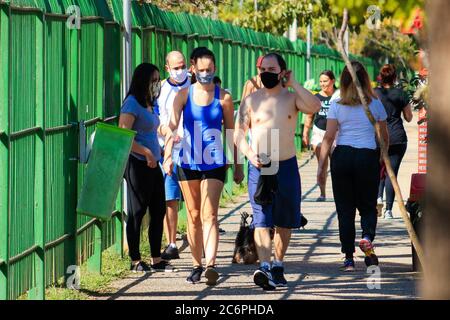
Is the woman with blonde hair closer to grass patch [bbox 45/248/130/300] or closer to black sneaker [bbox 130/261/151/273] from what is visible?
black sneaker [bbox 130/261/151/273]

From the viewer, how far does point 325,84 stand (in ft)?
56.9

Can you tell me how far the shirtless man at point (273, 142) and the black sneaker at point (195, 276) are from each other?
0.53 meters

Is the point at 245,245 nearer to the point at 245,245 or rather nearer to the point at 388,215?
the point at 245,245

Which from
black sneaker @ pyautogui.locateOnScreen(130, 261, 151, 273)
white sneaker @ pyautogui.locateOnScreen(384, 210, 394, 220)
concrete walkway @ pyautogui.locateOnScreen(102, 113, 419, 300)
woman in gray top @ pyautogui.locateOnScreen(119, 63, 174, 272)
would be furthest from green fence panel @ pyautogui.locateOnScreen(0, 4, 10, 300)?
white sneaker @ pyautogui.locateOnScreen(384, 210, 394, 220)

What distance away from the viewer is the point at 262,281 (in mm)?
9773

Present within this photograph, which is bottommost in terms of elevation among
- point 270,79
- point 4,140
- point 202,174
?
point 202,174

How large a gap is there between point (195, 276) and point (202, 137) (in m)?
1.07

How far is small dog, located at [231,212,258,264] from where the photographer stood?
11.3 m

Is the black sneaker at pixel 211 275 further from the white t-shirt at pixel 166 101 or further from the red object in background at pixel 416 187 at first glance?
the white t-shirt at pixel 166 101

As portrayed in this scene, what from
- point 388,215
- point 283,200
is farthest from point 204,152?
point 388,215

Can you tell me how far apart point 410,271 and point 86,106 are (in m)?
3.05

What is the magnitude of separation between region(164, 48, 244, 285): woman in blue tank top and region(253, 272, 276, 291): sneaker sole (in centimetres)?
38

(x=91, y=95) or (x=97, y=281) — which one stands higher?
(x=91, y=95)

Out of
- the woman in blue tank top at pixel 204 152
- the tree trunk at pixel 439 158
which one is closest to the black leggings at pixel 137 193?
the woman in blue tank top at pixel 204 152
